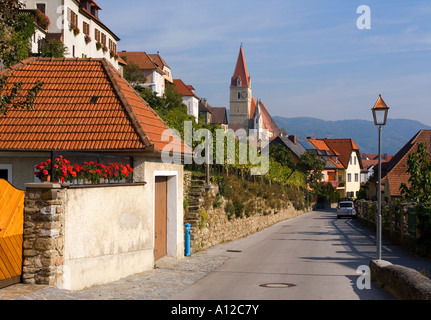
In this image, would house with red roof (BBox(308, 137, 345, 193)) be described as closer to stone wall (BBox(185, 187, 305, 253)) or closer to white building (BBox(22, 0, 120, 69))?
white building (BBox(22, 0, 120, 69))

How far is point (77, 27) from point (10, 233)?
135 ft

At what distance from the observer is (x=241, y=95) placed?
180 m

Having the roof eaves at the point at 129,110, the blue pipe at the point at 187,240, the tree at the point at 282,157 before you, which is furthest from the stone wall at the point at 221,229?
the tree at the point at 282,157

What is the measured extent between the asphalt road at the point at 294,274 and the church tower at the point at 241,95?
15538 centimetres

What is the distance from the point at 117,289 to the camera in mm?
11070

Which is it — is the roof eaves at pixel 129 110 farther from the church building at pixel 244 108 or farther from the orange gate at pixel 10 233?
the church building at pixel 244 108

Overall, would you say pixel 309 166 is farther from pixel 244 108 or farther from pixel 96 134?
pixel 244 108

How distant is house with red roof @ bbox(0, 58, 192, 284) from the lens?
13969mm

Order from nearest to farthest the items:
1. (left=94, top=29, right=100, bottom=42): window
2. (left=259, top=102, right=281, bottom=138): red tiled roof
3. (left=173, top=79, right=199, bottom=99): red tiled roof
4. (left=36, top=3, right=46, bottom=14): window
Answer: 1. (left=36, top=3, right=46, bottom=14): window
2. (left=94, top=29, right=100, bottom=42): window
3. (left=173, top=79, right=199, bottom=99): red tiled roof
4. (left=259, top=102, right=281, bottom=138): red tiled roof

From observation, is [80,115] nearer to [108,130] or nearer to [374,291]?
[108,130]

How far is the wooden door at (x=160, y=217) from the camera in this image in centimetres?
1614

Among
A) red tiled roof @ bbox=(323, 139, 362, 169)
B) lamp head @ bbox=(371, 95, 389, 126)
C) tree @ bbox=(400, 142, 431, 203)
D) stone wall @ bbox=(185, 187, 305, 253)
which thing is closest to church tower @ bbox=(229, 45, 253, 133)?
red tiled roof @ bbox=(323, 139, 362, 169)

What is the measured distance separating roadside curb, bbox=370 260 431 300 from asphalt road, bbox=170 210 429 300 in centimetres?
24

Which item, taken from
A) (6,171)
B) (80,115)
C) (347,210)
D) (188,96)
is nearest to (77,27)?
(347,210)
